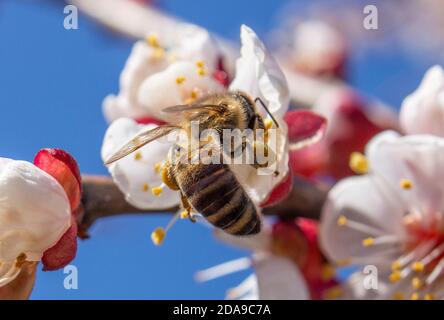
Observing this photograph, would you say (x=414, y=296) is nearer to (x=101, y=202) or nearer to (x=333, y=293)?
(x=333, y=293)

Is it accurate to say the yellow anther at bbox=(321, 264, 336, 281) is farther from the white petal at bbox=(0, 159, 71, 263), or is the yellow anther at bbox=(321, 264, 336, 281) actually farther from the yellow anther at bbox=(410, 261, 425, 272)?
the white petal at bbox=(0, 159, 71, 263)

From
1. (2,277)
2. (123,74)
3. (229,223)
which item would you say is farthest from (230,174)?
(123,74)

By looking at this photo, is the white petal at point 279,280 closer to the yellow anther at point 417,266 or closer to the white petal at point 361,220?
the white petal at point 361,220

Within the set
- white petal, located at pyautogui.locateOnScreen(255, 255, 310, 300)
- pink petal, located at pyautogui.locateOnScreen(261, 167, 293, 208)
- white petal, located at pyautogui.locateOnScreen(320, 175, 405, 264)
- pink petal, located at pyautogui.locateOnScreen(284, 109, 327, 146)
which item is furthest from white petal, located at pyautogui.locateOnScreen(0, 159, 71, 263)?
white petal, located at pyautogui.locateOnScreen(320, 175, 405, 264)

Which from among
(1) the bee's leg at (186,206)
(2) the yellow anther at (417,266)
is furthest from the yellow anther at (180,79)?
(2) the yellow anther at (417,266)

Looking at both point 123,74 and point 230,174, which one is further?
point 123,74
